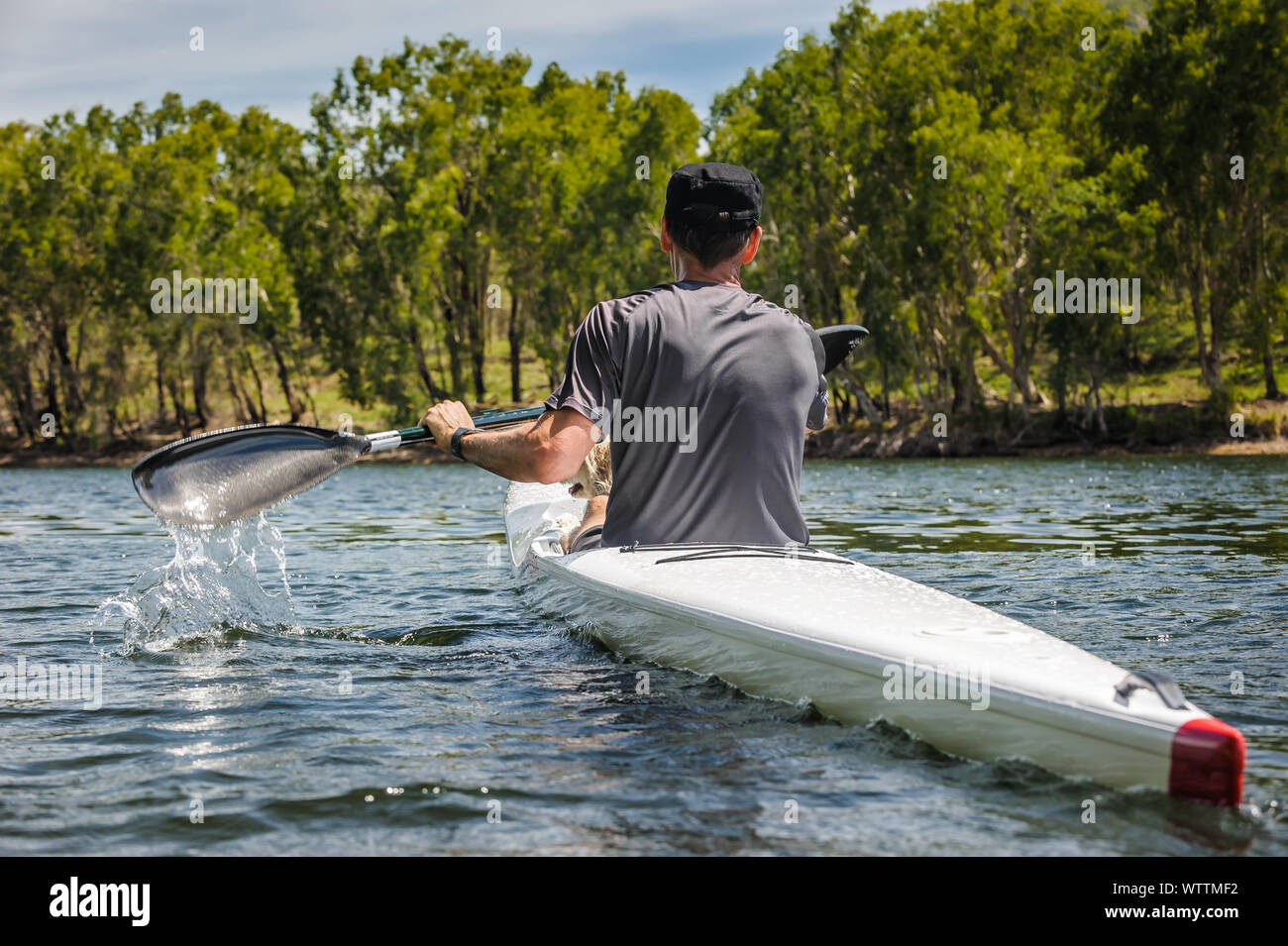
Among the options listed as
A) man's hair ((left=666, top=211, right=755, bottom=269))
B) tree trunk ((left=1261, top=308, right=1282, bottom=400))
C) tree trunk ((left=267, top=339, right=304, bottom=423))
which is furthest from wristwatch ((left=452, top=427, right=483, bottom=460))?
tree trunk ((left=267, top=339, right=304, bottom=423))

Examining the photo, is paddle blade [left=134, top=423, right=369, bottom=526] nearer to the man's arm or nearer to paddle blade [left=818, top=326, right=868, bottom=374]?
the man's arm

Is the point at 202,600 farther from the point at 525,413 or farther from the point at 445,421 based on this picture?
the point at 445,421

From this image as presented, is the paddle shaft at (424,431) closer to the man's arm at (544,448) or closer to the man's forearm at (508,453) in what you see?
the man's forearm at (508,453)

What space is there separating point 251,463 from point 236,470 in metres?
0.09

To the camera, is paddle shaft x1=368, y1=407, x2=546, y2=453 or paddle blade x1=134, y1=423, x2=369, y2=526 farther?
paddle blade x1=134, y1=423, x2=369, y2=526

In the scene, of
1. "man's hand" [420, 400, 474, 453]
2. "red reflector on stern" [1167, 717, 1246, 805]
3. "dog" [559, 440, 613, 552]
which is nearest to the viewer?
"red reflector on stern" [1167, 717, 1246, 805]

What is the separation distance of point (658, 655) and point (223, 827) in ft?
7.70

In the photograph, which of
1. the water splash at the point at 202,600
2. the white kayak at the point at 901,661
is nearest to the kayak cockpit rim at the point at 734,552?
the white kayak at the point at 901,661

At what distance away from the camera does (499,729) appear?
15.7ft

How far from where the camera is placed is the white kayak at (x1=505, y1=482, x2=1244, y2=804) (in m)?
3.46

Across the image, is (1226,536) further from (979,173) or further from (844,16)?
(844,16)

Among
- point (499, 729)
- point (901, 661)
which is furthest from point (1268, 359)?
point (499, 729)
